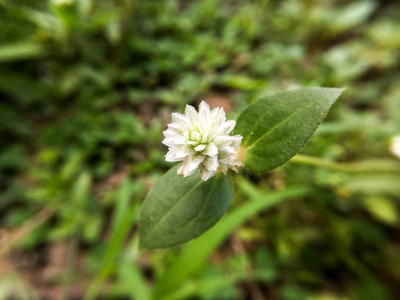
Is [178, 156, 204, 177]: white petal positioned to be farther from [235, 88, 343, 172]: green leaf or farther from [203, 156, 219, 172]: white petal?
[235, 88, 343, 172]: green leaf

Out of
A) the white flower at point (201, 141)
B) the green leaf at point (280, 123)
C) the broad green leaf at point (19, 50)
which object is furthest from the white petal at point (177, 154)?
the broad green leaf at point (19, 50)

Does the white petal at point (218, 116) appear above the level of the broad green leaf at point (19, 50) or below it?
below

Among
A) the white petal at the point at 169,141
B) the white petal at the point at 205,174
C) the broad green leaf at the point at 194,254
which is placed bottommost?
the broad green leaf at the point at 194,254

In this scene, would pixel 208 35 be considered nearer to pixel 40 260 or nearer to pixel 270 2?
pixel 270 2

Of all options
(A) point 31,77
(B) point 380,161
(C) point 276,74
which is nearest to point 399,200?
(B) point 380,161

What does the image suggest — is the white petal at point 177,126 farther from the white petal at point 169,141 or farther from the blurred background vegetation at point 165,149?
the blurred background vegetation at point 165,149

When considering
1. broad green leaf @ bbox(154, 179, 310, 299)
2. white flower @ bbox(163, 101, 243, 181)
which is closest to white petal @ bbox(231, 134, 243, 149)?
white flower @ bbox(163, 101, 243, 181)
